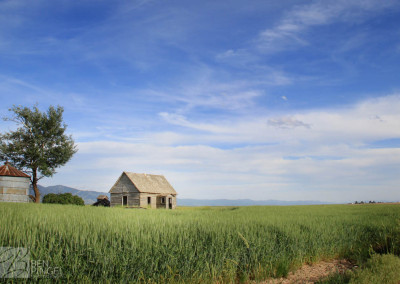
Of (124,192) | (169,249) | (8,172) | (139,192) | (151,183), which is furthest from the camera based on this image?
(151,183)

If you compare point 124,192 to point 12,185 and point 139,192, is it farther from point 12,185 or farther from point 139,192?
point 12,185

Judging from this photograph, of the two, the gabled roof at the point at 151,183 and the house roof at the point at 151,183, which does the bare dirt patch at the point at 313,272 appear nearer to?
the gabled roof at the point at 151,183

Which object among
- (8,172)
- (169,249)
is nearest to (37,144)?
(8,172)

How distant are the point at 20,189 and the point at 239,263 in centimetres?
3413

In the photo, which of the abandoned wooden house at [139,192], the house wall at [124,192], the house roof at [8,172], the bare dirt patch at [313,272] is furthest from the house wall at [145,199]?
the bare dirt patch at [313,272]

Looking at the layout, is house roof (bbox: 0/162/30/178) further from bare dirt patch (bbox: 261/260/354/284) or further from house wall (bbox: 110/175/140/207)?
bare dirt patch (bbox: 261/260/354/284)

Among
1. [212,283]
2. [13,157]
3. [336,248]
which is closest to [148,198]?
[13,157]

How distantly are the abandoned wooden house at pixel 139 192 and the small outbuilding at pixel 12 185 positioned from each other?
1236cm

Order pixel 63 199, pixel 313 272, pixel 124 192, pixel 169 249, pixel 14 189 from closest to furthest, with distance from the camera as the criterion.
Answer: pixel 169 249 < pixel 313 272 < pixel 14 189 < pixel 63 199 < pixel 124 192

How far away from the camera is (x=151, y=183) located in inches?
1800

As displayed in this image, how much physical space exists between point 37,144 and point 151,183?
17.2 metres

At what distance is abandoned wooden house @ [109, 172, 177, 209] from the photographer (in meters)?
42.2

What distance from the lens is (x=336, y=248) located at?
12.7m

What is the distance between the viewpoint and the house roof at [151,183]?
43.0 metres
